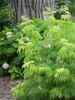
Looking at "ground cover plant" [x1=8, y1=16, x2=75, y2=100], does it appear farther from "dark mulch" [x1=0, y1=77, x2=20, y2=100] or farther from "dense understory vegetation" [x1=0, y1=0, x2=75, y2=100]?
"dark mulch" [x1=0, y1=77, x2=20, y2=100]

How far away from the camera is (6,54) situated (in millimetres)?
6953

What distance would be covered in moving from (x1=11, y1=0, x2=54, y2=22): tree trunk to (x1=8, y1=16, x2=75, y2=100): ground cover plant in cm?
323

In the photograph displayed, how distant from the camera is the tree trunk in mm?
8453

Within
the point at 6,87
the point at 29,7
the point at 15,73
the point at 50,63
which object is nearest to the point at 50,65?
the point at 50,63

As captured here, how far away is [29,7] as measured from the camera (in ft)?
27.9

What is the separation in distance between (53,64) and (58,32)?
0.45 meters

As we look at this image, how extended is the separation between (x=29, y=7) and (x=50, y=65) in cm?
376

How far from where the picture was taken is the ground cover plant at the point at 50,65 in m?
4.70

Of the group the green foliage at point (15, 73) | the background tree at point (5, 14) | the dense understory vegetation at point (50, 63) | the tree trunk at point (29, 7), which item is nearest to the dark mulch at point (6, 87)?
the green foliage at point (15, 73)

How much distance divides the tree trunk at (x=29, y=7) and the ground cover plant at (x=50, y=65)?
3231 mm

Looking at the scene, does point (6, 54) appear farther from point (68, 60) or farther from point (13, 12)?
point (68, 60)

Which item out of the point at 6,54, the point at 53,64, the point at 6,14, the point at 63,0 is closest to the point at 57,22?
the point at 53,64

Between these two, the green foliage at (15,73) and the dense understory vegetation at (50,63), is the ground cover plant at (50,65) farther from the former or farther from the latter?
the green foliage at (15,73)

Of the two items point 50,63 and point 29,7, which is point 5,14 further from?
point 50,63
